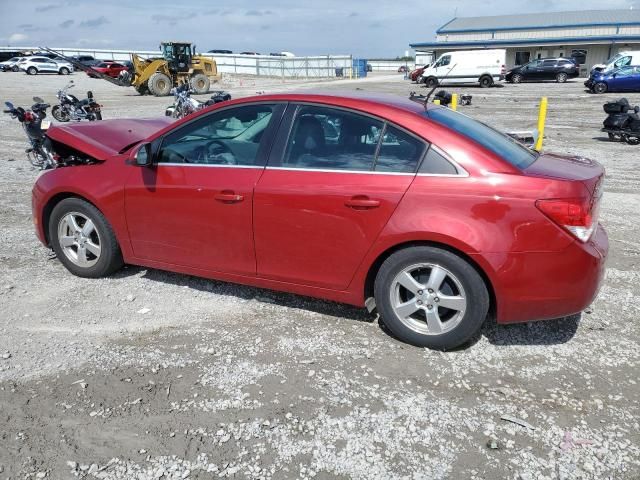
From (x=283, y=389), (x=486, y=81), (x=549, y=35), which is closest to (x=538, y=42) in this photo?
(x=549, y=35)

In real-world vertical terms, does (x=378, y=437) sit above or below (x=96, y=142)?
below

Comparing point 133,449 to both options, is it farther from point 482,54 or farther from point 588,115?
point 482,54

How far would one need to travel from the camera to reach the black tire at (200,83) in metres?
29.5

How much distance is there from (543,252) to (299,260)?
158cm

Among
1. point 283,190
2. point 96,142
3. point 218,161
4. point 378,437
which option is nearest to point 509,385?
point 378,437

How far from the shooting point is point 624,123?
12383 mm

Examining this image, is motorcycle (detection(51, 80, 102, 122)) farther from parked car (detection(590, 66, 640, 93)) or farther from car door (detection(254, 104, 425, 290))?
parked car (detection(590, 66, 640, 93))

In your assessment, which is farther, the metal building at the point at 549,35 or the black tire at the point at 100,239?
the metal building at the point at 549,35

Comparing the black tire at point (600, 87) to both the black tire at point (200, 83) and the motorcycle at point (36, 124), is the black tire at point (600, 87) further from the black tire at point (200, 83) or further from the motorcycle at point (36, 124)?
the motorcycle at point (36, 124)

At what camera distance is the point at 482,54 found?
112 feet

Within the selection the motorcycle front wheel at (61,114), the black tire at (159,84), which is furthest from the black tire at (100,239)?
the black tire at (159,84)

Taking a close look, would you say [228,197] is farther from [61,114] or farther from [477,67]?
[477,67]

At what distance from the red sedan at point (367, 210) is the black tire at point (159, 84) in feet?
81.3

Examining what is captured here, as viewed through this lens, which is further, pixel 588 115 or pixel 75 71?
pixel 75 71
